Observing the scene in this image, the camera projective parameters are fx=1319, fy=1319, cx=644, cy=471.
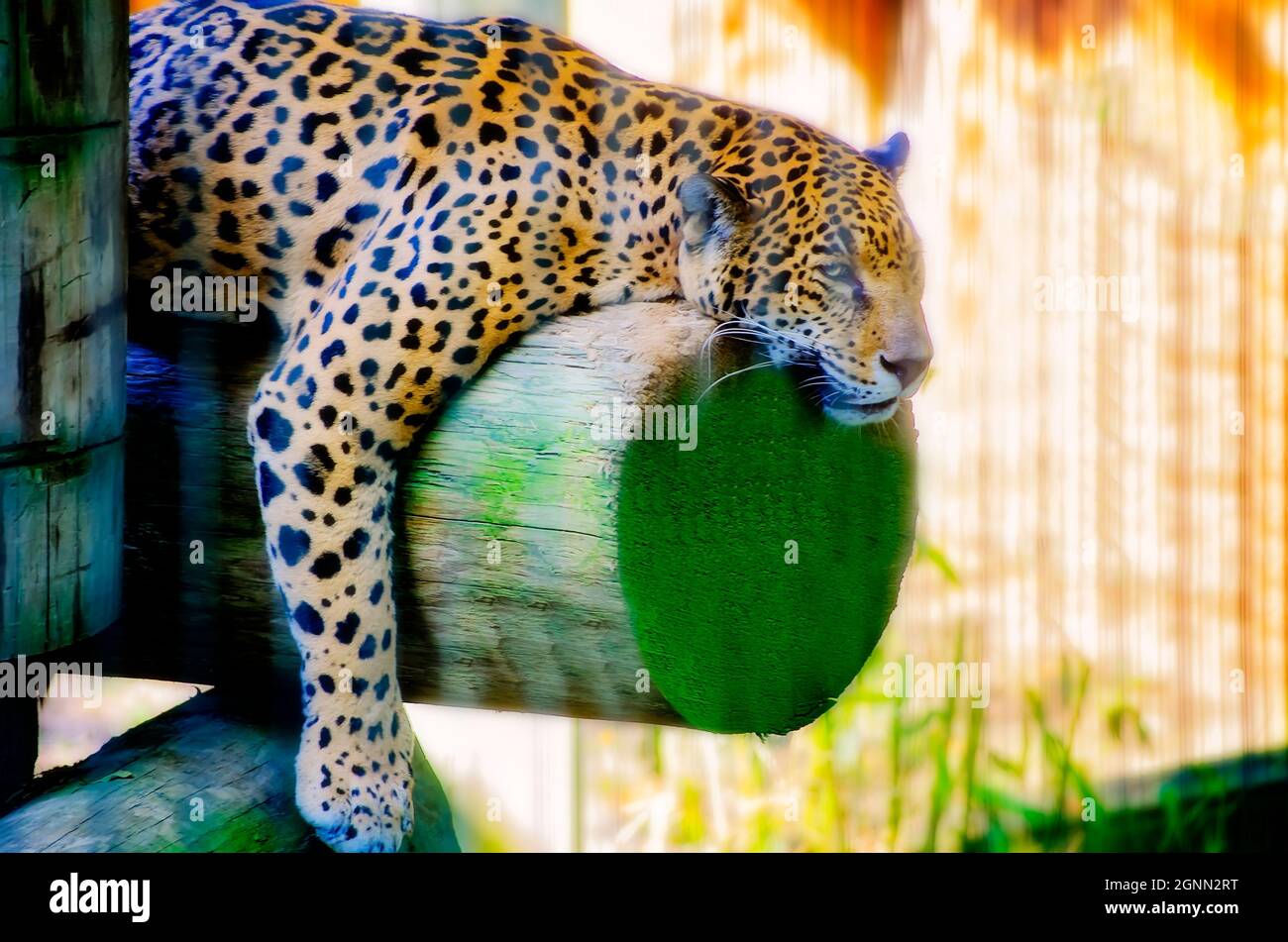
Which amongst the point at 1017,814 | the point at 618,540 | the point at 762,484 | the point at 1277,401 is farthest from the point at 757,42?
the point at 1017,814

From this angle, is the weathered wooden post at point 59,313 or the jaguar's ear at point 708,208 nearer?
the weathered wooden post at point 59,313

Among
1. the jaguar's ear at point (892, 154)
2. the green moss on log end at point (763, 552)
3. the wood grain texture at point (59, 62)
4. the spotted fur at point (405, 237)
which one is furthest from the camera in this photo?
the jaguar's ear at point (892, 154)

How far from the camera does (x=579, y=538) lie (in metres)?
2.35

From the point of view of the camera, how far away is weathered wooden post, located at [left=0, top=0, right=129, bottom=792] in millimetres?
2326

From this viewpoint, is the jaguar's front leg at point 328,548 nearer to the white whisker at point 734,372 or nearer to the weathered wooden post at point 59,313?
the weathered wooden post at point 59,313

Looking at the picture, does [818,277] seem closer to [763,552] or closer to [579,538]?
[763,552]

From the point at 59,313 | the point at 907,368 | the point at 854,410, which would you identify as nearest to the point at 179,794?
the point at 59,313

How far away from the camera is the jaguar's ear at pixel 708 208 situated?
8.58 feet

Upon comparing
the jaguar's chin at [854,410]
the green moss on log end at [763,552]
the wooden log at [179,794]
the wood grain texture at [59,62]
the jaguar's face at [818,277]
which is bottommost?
the wooden log at [179,794]

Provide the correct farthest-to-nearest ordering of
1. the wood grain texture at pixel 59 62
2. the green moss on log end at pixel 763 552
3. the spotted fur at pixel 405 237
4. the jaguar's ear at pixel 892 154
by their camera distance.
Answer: the jaguar's ear at pixel 892 154
the spotted fur at pixel 405 237
the green moss on log end at pixel 763 552
the wood grain texture at pixel 59 62

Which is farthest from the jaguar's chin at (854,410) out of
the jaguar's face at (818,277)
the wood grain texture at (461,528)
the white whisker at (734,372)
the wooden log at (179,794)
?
the wooden log at (179,794)

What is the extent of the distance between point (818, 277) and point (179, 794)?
161 cm

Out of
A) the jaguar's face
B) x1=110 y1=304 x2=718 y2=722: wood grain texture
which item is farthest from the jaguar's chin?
x1=110 y1=304 x2=718 y2=722: wood grain texture

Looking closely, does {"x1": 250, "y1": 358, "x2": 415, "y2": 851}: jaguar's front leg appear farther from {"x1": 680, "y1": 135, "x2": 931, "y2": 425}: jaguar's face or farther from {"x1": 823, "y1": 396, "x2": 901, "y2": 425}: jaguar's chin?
{"x1": 823, "y1": 396, "x2": 901, "y2": 425}: jaguar's chin
